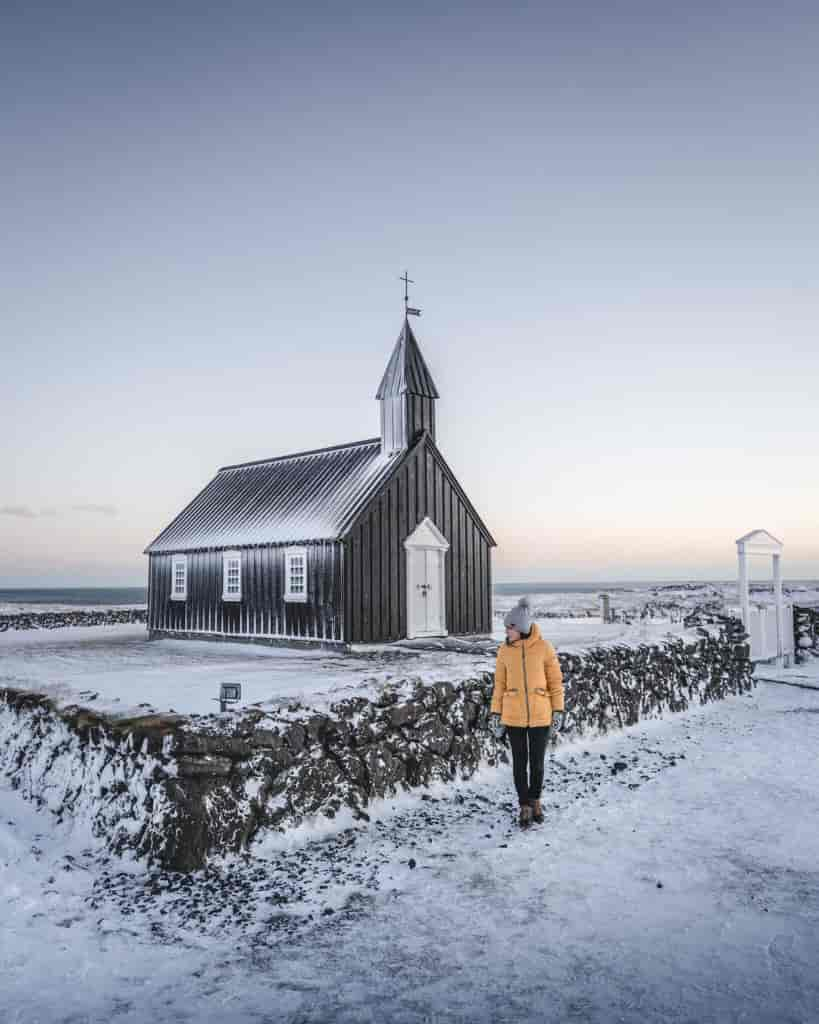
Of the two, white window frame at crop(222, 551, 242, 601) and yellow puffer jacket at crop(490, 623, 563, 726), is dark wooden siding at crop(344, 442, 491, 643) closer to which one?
white window frame at crop(222, 551, 242, 601)

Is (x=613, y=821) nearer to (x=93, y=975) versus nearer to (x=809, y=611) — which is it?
(x=93, y=975)

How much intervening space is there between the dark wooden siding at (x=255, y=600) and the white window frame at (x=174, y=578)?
24 centimetres

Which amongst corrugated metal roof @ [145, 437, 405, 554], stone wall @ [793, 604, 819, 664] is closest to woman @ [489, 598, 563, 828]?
corrugated metal roof @ [145, 437, 405, 554]

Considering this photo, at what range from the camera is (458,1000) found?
4477 mm

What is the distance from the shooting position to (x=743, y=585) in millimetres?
20219

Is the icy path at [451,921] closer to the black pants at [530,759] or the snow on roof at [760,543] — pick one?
the black pants at [530,759]

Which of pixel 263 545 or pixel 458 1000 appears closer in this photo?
pixel 458 1000

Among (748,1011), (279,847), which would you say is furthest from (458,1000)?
(279,847)

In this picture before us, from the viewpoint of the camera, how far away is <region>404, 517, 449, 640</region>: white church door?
838 inches

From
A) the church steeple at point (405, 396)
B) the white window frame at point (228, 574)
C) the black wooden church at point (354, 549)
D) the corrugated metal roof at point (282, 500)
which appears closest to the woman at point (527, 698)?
the black wooden church at point (354, 549)

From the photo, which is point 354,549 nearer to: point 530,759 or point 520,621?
A: point 520,621

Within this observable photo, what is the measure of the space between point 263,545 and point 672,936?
718 inches

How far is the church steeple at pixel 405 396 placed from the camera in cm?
2238

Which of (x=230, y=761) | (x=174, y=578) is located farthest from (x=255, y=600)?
(x=230, y=761)
